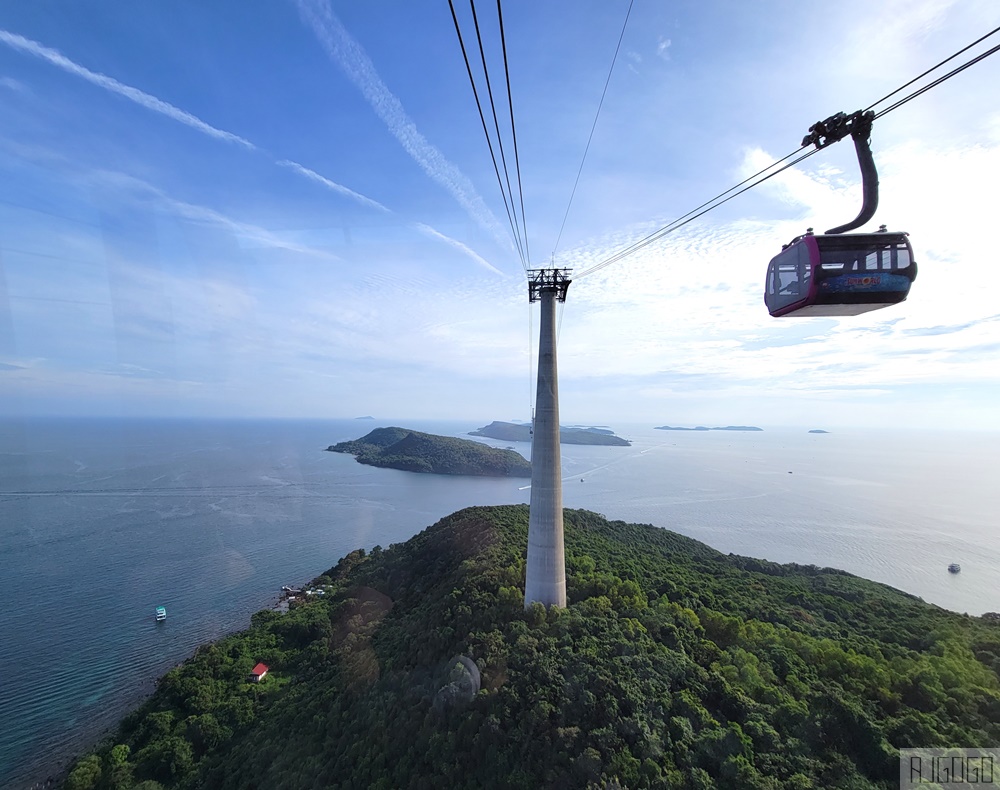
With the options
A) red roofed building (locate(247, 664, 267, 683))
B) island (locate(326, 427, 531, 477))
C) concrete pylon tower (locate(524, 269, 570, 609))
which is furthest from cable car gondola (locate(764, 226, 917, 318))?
island (locate(326, 427, 531, 477))

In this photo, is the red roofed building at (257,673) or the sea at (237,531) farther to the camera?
the sea at (237,531)

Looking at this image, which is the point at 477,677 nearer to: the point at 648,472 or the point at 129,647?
the point at 129,647

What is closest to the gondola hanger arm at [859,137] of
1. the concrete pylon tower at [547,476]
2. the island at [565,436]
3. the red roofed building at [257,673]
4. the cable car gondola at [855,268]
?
the cable car gondola at [855,268]

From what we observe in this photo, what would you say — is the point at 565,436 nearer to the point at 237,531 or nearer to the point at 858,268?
the point at 237,531

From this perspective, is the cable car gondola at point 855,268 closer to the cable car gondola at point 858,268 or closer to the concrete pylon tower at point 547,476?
the cable car gondola at point 858,268

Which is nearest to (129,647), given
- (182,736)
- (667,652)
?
(182,736)

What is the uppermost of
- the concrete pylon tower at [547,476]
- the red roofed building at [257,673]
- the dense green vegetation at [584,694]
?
the concrete pylon tower at [547,476]
